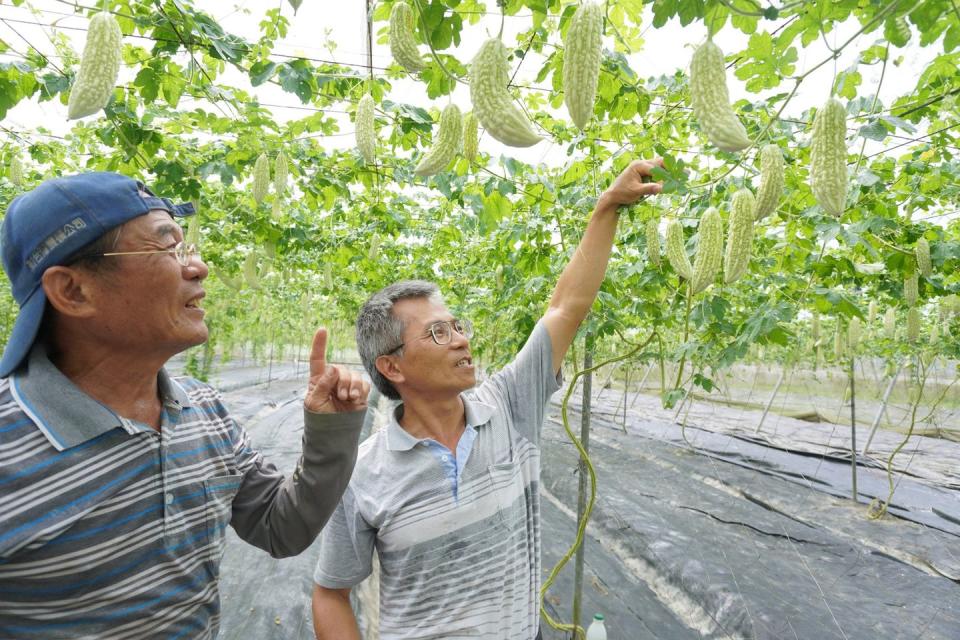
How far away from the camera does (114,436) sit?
3.88 feet

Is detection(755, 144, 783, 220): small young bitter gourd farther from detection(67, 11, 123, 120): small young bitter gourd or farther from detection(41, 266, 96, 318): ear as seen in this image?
detection(67, 11, 123, 120): small young bitter gourd

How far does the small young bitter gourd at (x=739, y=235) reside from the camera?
Result: 1495mm

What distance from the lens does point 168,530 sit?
1.21 meters

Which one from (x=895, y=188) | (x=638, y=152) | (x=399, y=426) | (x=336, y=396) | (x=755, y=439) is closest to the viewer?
(x=336, y=396)

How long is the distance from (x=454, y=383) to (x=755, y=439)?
12090mm

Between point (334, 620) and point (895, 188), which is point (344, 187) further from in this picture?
point (895, 188)

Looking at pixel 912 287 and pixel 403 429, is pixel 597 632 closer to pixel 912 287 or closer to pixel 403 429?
pixel 403 429

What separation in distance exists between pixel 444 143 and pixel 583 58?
50 cm

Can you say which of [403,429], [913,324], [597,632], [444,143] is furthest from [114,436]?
[913,324]

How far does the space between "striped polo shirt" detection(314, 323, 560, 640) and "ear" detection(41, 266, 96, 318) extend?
858 millimetres

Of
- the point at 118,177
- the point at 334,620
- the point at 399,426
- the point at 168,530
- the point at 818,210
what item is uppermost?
the point at 818,210

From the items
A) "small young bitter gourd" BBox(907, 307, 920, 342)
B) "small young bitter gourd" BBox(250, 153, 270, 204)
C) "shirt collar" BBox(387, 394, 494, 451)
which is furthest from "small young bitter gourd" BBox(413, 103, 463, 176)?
"small young bitter gourd" BBox(907, 307, 920, 342)

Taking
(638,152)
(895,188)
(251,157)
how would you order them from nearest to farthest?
(638,152) → (895,188) → (251,157)

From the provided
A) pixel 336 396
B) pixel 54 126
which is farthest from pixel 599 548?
pixel 54 126
